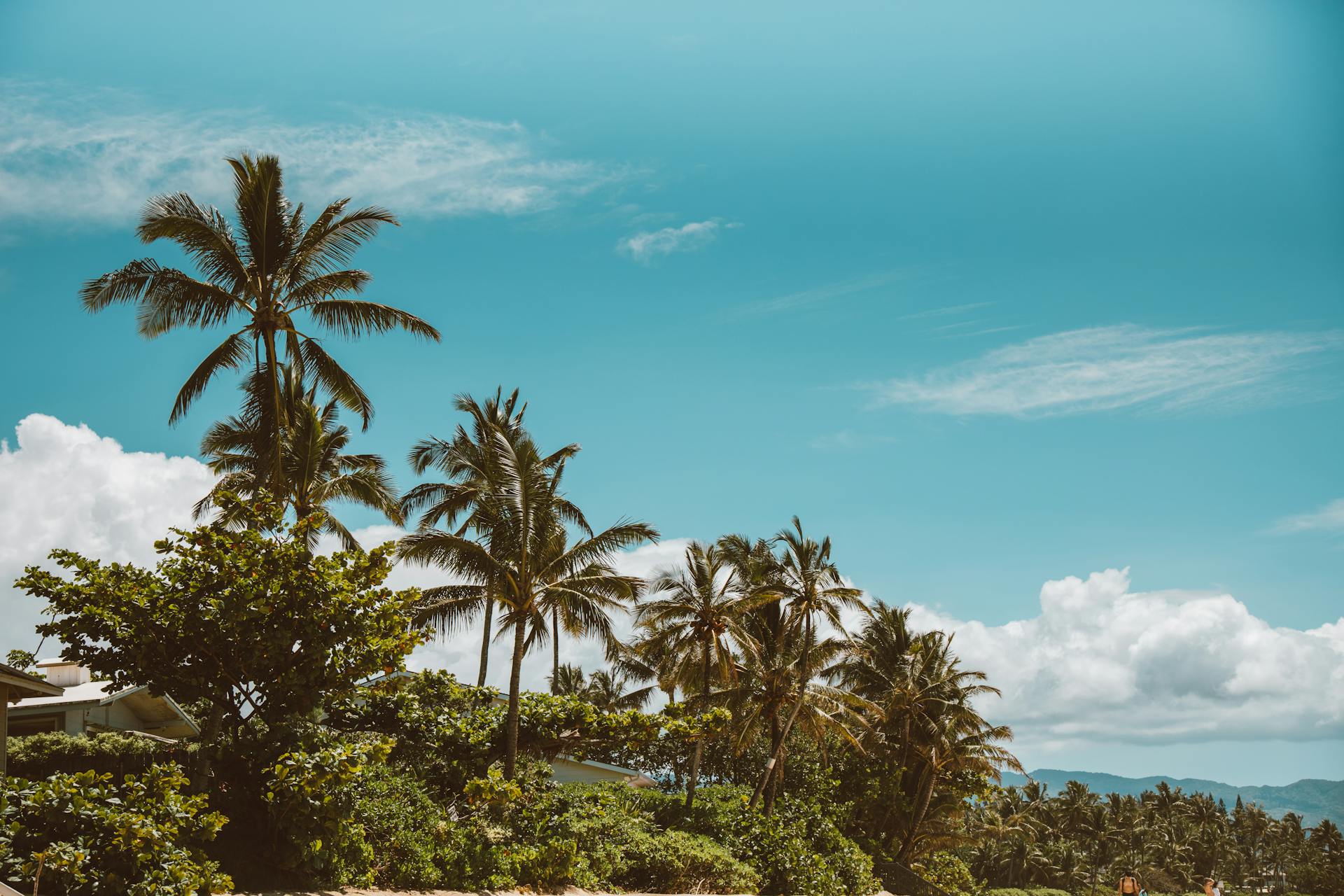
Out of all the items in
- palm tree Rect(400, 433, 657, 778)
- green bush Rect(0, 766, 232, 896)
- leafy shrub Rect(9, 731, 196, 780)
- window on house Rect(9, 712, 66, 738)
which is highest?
palm tree Rect(400, 433, 657, 778)

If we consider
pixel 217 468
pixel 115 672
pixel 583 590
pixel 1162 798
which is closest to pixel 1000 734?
pixel 583 590

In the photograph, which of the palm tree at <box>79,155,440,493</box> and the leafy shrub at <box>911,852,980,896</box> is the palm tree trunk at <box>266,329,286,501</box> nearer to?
the palm tree at <box>79,155,440,493</box>

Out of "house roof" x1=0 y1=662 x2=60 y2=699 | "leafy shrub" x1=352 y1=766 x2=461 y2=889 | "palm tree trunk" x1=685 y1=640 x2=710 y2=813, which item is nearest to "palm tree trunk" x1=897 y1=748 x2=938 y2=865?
"palm tree trunk" x1=685 y1=640 x2=710 y2=813

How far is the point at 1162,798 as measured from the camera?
10675 centimetres

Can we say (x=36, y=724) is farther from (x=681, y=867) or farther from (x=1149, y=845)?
(x=1149, y=845)

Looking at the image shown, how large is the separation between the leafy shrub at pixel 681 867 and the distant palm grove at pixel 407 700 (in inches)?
2.9

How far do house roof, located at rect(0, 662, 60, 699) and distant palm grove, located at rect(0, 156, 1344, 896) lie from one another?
844mm

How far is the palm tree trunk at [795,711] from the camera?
30359mm

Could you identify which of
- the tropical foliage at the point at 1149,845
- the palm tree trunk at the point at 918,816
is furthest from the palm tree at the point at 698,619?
the tropical foliage at the point at 1149,845

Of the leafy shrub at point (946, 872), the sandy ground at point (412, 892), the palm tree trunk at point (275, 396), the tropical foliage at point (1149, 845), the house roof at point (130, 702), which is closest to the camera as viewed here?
the sandy ground at point (412, 892)

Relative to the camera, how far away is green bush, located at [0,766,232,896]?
11906 millimetres

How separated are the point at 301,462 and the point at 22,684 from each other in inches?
395

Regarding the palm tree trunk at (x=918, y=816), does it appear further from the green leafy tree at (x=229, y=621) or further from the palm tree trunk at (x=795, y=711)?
the green leafy tree at (x=229, y=621)

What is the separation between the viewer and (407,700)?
21.1 meters
